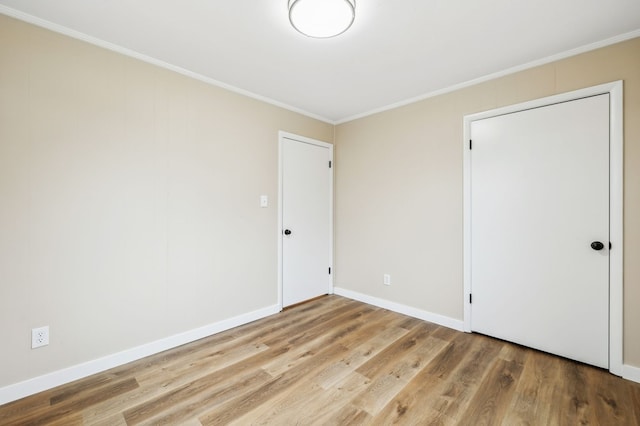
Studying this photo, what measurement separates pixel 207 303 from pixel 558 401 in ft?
8.94

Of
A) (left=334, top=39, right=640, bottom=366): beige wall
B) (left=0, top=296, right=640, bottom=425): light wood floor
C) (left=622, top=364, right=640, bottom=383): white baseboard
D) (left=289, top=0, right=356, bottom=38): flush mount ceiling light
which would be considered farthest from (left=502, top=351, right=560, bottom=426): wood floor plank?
(left=289, top=0, right=356, bottom=38): flush mount ceiling light

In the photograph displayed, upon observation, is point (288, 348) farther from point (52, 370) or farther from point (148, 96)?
point (148, 96)

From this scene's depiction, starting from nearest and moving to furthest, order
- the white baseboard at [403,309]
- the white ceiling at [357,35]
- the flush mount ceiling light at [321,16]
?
the flush mount ceiling light at [321,16]
the white ceiling at [357,35]
the white baseboard at [403,309]

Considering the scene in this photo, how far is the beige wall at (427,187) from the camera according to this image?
1978 mm

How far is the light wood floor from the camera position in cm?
163

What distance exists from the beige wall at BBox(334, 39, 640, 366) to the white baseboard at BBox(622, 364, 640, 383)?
4cm

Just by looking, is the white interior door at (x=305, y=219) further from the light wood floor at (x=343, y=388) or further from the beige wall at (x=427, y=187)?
the light wood floor at (x=343, y=388)

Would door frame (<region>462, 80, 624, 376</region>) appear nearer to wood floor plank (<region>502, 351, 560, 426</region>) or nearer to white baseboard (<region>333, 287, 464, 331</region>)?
wood floor plank (<region>502, 351, 560, 426</region>)

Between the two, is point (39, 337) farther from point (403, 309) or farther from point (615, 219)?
point (615, 219)

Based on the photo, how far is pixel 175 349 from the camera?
2.41m

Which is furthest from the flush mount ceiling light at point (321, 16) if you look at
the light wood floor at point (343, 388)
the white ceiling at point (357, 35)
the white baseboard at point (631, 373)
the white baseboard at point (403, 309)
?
the white baseboard at point (631, 373)

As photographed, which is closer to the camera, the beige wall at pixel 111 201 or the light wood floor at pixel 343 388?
the light wood floor at pixel 343 388

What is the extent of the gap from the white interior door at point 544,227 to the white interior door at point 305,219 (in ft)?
5.87

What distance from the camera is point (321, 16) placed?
1.66m
